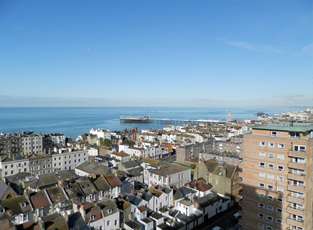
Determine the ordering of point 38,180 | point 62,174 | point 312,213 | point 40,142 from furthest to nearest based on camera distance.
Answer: point 40,142
point 62,174
point 38,180
point 312,213

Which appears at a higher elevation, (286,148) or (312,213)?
(286,148)

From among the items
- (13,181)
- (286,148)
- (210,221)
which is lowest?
(210,221)

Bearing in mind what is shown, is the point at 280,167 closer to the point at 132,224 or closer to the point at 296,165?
the point at 296,165

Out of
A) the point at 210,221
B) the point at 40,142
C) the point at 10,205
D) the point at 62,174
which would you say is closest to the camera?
the point at 10,205

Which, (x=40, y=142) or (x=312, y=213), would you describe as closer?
(x=312, y=213)

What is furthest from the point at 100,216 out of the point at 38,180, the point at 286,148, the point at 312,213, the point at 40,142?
the point at 40,142

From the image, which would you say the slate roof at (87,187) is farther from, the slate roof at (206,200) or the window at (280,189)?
the window at (280,189)

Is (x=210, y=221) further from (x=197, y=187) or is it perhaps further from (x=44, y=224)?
(x=44, y=224)

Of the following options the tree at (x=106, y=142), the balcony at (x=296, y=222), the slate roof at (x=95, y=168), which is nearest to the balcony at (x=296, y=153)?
the balcony at (x=296, y=222)

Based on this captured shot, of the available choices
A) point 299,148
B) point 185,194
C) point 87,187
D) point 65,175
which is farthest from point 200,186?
point 65,175
